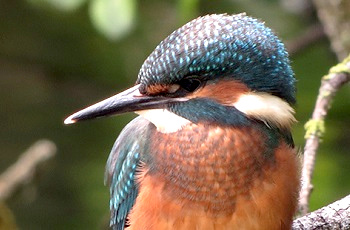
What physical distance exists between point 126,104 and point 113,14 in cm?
77

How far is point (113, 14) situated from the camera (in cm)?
359

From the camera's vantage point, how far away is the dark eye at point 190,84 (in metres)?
2.87

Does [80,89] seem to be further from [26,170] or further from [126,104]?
[126,104]

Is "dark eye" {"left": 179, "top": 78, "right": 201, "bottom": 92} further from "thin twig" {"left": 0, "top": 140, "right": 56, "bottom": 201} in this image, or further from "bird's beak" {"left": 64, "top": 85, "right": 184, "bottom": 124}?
"thin twig" {"left": 0, "top": 140, "right": 56, "bottom": 201}

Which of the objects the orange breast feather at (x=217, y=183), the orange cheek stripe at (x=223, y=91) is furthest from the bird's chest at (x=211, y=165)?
the orange cheek stripe at (x=223, y=91)

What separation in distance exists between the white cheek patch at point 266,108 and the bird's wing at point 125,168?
15.2 inches

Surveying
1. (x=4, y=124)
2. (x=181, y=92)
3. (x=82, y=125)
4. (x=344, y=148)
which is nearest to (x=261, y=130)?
(x=181, y=92)

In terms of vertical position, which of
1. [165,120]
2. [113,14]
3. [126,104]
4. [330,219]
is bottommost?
[330,219]

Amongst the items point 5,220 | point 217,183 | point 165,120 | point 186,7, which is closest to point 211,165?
point 217,183

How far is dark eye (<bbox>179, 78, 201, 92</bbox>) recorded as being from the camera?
2865 millimetres

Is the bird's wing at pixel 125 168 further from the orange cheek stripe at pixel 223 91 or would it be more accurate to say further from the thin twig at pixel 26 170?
the thin twig at pixel 26 170

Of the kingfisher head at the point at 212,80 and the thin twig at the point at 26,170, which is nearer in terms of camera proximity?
the kingfisher head at the point at 212,80

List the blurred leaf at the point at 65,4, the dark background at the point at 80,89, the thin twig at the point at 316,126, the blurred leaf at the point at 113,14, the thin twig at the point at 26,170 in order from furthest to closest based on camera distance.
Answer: the dark background at the point at 80,89, the thin twig at the point at 26,170, the blurred leaf at the point at 65,4, the blurred leaf at the point at 113,14, the thin twig at the point at 316,126

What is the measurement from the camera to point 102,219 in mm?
4840
